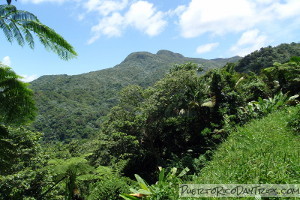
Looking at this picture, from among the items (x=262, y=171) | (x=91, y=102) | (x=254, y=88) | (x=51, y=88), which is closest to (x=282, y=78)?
(x=254, y=88)

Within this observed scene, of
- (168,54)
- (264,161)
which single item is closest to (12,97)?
(264,161)

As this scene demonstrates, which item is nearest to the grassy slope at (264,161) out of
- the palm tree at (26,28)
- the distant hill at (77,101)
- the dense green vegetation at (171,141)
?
the dense green vegetation at (171,141)

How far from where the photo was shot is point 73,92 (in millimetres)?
86938

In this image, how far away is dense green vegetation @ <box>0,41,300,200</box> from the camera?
14.6ft

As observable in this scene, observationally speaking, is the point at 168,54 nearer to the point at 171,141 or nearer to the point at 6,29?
the point at 171,141

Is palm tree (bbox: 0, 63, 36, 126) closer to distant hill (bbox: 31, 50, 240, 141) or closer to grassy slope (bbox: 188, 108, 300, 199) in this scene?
grassy slope (bbox: 188, 108, 300, 199)

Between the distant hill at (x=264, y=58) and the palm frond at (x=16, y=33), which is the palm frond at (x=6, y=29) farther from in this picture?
the distant hill at (x=264, y=58)

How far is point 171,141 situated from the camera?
14.2m

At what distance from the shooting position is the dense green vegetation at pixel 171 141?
4457mm

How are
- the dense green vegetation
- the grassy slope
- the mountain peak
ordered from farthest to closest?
the mountain peak → the dense green vegetation → the grassy slope

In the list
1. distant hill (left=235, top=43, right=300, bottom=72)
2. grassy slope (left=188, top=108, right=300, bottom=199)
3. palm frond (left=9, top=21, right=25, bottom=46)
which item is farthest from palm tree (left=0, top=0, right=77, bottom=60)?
distant hill (left=235, top=43, right=300, bottom=72)

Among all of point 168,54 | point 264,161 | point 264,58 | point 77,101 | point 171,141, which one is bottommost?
point 171,141

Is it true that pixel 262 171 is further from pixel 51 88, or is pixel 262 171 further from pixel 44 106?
pixel 51 88

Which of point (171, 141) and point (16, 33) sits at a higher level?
point (16, 33)
